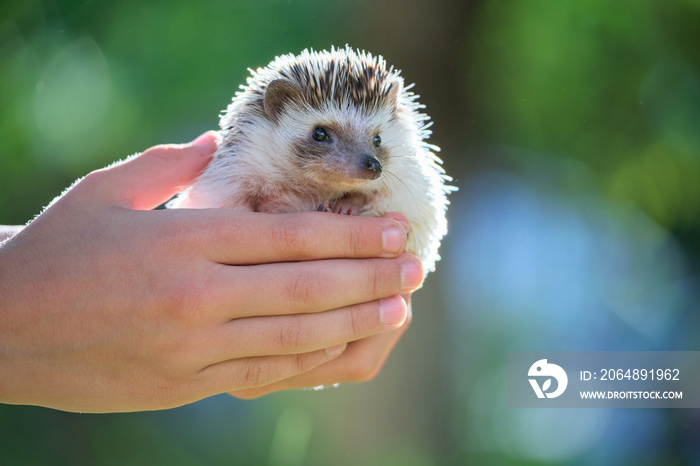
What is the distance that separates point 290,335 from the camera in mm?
1472

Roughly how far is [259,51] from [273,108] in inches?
97.5

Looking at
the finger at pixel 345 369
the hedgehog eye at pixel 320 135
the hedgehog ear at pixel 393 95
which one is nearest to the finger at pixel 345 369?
the finger at pixel 345 369

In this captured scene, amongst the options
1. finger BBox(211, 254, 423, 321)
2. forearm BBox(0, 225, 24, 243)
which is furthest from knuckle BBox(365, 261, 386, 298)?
forearm BBox(0, 225, 24, 243)

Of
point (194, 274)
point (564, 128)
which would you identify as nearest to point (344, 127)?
point (194, 274)

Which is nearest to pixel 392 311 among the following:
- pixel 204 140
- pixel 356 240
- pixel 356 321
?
pixel 356 321

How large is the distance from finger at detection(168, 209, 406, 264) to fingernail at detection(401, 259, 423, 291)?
5 cm

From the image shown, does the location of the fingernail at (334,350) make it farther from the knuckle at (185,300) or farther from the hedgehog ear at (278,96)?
the hedgehog ear at (278,96)

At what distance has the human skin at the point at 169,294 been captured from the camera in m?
1.30

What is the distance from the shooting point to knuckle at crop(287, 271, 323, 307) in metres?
1.45

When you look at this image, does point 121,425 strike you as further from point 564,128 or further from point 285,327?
point 564,128

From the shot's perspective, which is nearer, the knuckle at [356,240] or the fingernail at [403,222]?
the knuckle at [356,240]

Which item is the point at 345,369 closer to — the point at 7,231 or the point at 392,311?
the point at 392,311

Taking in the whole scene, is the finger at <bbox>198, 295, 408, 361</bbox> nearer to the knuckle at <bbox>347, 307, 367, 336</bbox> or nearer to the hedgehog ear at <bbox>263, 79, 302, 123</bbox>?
the knuckle at <bbox>347, 307, 367, 336</bbox>

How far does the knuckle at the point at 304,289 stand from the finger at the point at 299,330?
0.20ft
